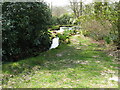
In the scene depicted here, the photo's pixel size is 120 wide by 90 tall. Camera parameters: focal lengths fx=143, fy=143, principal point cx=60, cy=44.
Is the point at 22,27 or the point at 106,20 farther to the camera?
the point at 106,20

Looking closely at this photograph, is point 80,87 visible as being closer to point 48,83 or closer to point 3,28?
point 48,83

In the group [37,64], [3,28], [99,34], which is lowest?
[37,64]

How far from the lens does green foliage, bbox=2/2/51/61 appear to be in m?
6.50

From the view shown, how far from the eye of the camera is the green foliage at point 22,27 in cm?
650

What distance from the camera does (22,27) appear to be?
275 inches

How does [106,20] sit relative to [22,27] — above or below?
above

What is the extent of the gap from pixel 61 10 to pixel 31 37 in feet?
82.7

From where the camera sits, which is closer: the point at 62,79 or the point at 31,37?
the point at 62,79

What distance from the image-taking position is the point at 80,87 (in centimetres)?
371

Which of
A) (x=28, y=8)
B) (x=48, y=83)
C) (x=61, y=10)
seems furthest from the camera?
(x=61, y=10)

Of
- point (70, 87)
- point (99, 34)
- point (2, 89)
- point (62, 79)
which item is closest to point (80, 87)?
point (70, 87)

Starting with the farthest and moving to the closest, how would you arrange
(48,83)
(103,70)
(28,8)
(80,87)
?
(28,8), (103,70), (48,83), (80,87)

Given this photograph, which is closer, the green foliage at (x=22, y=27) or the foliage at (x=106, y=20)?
the green foliage at (x=22, y=27)

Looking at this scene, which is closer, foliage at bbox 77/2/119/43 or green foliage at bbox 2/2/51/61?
green foliage at bbox 2/2/51/61
